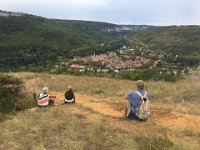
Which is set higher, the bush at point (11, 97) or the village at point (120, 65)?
the bush at point (11, 97)

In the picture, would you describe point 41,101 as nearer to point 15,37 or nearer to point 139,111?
point 139,111

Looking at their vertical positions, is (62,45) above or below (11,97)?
below

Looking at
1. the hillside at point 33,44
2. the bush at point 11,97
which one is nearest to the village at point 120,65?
Answer: the hillside at point 33,44

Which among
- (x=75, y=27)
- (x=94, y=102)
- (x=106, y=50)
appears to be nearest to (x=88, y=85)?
(x=94, y=102)

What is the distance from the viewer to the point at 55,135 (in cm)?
906

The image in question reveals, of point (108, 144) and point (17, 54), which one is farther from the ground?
point (108, 144)

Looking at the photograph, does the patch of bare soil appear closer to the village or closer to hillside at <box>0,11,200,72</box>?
the village

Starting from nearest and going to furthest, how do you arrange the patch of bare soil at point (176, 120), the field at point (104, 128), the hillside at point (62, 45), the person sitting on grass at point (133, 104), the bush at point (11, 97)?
1. the field at point (104, 128)
2. the patch of bare soil at point (176, 120)
3. the person sitting on grass at point (133, 104)
4. the bush at point (11, 97)
5. the hillside at point (62, 45)

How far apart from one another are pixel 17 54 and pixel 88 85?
57.6 m

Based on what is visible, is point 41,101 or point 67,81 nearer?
point 41,101

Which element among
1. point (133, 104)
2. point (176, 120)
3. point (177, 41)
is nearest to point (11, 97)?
point (133, 104)

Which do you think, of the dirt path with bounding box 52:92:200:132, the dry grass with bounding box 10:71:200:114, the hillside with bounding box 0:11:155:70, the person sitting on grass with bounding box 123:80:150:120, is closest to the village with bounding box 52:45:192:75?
the hillside with bounding box 0:11:155:70

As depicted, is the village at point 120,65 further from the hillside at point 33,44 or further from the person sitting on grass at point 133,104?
the person sitting on grass at point 133,104

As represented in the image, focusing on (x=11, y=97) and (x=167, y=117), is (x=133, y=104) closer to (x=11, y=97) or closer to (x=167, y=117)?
(x=167, y=117)
